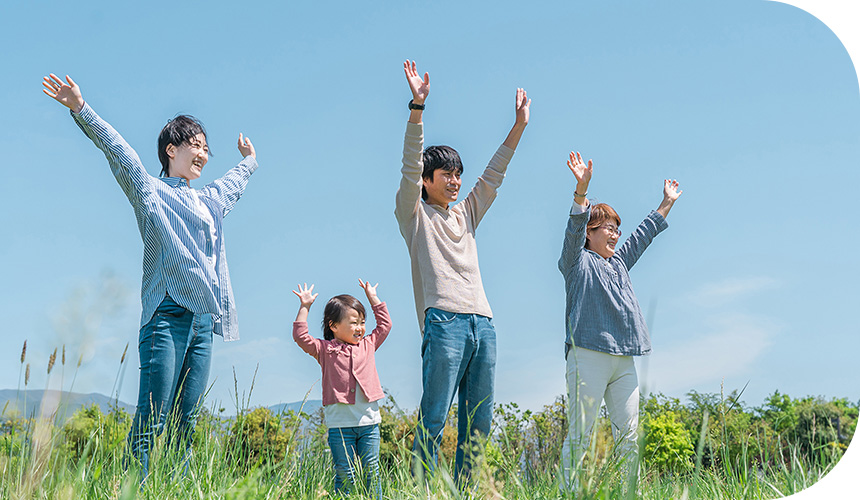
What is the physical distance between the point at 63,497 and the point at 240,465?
1.36 m

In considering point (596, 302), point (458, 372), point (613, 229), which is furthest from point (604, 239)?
point (458, 372)

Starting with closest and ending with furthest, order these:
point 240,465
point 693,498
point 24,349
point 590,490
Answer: point 590,490
point 24,349
point 693,498
point 240,465

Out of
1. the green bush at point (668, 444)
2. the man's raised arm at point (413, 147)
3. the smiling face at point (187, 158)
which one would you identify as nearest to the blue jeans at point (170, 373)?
the smiling face at point (187, 158)

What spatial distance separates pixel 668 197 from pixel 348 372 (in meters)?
2.66

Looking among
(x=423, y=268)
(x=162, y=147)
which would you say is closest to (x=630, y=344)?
(x=423, y=268)

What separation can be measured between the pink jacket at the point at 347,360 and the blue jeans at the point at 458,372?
656 mm

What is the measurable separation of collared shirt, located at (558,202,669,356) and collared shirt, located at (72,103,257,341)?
2.07 metres

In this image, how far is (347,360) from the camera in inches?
171

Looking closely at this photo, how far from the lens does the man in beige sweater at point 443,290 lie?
368 centimetres

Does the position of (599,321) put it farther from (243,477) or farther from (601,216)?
(243,477)

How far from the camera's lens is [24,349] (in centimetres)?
255

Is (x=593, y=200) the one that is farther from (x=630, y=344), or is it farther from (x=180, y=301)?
(x=180, y=301)

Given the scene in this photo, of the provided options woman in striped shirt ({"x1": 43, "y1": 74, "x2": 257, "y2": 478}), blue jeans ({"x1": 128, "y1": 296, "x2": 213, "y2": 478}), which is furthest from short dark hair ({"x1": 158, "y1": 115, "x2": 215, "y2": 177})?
blue jeans ({"x1": 128, "y1": 296, "x2": 213, "y2": 478})

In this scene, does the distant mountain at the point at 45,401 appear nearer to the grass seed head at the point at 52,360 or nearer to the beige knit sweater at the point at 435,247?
the grass seed head at the point at 52,360
